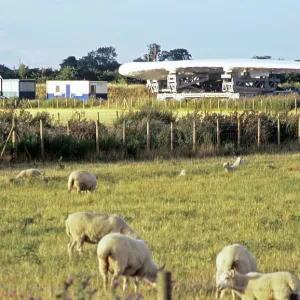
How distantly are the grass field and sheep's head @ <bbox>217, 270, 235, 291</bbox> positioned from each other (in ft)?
1.49

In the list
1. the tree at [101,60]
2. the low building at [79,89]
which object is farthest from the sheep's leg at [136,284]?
the tree at [101,60]

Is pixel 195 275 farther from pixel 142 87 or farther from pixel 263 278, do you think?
pixel 142 87

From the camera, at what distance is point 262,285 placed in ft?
29.3

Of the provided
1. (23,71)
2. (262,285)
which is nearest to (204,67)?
(23,71)

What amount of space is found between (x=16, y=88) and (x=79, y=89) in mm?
7088

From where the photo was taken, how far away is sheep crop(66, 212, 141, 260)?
1165cm

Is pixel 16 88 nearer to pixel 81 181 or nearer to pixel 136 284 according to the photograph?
pixel 81 181

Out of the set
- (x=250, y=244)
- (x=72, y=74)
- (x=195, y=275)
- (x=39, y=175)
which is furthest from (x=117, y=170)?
(x=72, y=74)

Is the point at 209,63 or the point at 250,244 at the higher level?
the point at 209,63

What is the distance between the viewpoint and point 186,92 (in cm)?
8725

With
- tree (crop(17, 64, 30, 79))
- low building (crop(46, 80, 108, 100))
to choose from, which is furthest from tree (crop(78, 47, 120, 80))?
low building (crop(46, 80, 108, 100))

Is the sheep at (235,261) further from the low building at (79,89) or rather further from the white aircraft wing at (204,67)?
the low building at (79,89)

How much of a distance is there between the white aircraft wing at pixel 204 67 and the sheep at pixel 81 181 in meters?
64.8

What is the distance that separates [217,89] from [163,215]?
76515 mm
